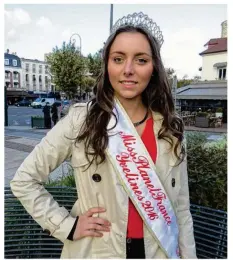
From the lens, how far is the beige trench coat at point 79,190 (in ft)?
3.99

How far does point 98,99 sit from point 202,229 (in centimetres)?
150

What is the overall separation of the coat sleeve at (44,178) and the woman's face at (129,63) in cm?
30

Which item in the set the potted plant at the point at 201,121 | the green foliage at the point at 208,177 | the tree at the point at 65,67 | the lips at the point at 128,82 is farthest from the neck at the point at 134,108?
the potted plant at the point at 201,121

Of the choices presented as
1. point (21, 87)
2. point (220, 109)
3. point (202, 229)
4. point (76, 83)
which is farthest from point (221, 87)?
point (21, 87)

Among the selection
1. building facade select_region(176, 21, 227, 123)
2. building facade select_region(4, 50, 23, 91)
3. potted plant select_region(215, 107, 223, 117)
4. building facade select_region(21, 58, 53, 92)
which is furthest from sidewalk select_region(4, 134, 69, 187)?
building facade select_region(21, 58, 53, 92)

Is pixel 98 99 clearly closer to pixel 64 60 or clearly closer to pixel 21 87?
pixel 64 60

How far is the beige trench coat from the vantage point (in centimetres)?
122

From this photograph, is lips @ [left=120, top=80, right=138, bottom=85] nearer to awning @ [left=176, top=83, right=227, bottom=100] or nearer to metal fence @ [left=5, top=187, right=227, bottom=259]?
metal fence @ [left=5, top=187, right=227, bottom=259]

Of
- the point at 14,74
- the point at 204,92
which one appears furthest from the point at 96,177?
the point at 14,74

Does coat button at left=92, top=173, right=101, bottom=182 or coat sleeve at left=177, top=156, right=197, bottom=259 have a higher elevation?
coat button at left=92, top=173, right=101, bottom=182

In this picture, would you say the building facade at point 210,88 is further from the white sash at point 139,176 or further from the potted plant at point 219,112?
the white sash at point 139,176

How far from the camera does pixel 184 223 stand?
4.72ft

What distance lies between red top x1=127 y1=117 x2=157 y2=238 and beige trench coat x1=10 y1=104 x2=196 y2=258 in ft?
0.10

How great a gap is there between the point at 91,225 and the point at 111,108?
57 centimetres
